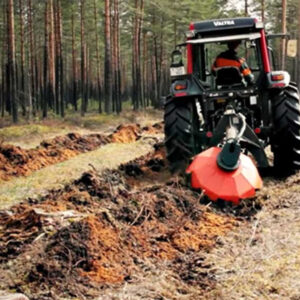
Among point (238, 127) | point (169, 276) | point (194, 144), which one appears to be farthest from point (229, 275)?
point (194, 144)

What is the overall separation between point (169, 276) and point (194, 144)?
469 centimetres

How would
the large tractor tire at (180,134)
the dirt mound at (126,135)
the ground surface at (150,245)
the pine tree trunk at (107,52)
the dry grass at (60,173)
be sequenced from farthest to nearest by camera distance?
the pine tree trunk at (107,52)
the dirt mound at (126,135)
the large tractor tire at (180,134)
the dry grass at (60,173)
the ground surface at (150,245)

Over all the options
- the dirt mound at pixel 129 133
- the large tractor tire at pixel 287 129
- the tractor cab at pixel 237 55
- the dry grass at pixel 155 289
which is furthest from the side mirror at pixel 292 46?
the dry grass at pixel 155 289

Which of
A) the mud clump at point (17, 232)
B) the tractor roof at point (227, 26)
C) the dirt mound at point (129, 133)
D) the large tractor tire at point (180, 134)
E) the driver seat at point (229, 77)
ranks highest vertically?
the tractor roof at point (227, 26)

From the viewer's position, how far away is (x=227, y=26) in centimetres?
868

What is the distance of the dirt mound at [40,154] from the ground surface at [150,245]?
2.72 meters

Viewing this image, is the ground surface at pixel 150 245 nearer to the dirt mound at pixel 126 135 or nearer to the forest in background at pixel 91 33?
the dirt mound at pixel 126 135

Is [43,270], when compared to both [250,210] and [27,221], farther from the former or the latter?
[250,210]

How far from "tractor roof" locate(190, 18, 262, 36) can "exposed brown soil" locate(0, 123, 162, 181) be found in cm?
451

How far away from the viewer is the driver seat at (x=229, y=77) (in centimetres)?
852

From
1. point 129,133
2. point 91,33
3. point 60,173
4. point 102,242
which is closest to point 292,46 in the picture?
point 60,173

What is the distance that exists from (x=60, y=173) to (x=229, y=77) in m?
3.66

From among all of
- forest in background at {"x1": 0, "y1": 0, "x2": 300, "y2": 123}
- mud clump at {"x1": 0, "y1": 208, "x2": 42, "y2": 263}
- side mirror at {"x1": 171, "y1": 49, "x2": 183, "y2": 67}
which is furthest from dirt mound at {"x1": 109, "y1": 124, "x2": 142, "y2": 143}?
mud clump at {"x1": 0, "y1": 208, "x2": 42, "y2": 263}

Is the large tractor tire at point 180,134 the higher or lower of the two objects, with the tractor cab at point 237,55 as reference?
lower
